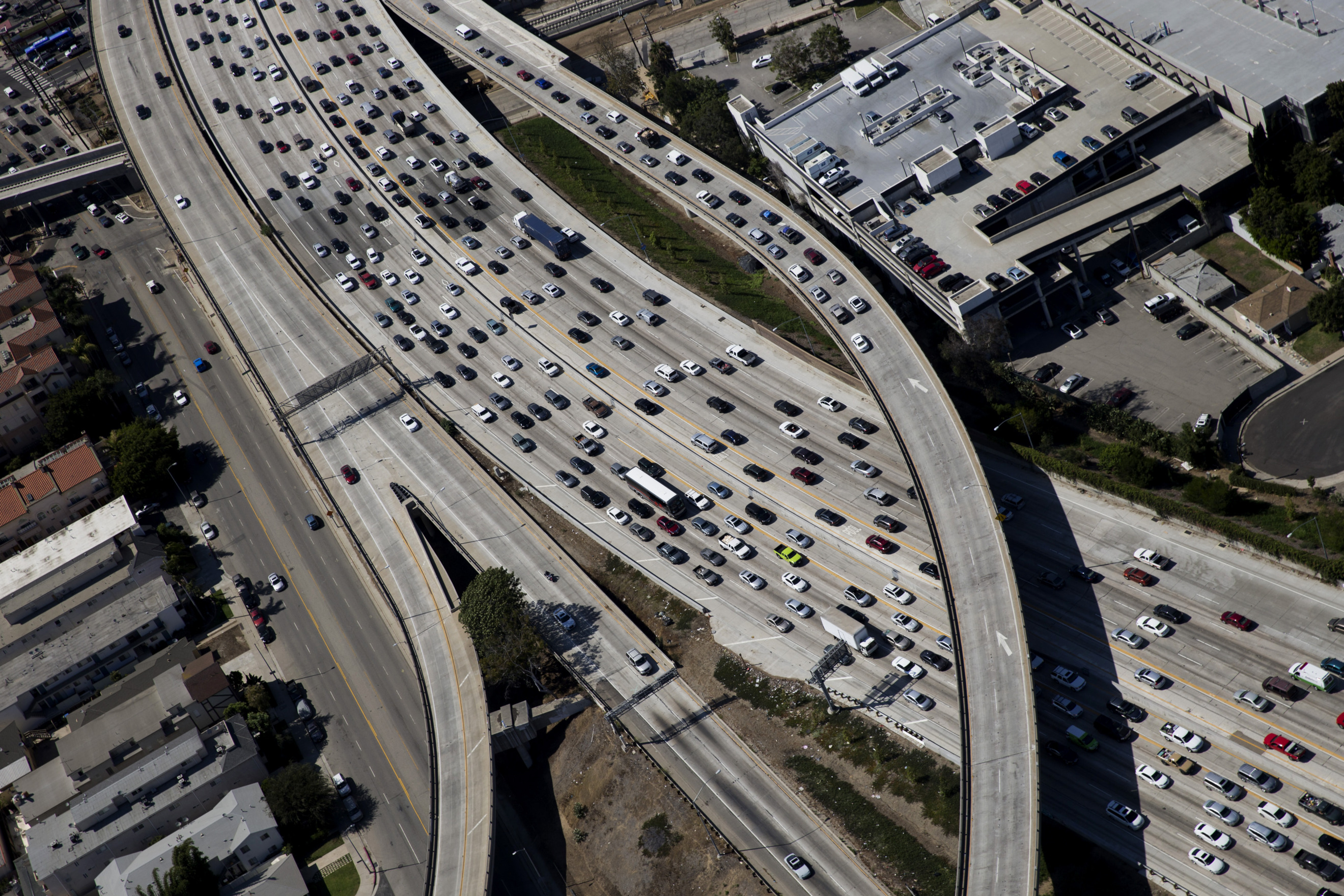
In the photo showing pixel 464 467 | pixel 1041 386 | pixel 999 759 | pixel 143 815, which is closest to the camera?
pixel 999 759

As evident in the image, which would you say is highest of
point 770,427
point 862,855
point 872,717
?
point 770,427

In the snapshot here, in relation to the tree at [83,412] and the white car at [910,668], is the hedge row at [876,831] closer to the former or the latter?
the white car at [910,668]

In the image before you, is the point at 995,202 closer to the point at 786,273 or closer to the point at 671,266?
the point at 786,273

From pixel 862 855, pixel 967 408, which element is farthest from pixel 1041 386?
pixel 862 855

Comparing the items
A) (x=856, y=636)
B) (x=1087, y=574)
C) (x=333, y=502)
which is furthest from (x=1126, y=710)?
(x=333, y=502)

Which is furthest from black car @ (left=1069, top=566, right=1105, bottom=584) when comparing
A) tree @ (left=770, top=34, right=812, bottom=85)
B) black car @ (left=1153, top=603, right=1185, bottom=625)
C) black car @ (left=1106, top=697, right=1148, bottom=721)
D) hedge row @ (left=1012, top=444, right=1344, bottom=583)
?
tree @ (left=770, top=34, right=812, bottom=85)

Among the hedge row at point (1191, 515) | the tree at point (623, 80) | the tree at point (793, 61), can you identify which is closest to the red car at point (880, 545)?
the hedge row at point (1191, 515)

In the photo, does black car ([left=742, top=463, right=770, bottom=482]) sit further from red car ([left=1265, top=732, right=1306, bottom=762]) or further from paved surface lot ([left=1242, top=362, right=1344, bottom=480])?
red car ([left=1265, top=732, right=1306, bottom=762])
